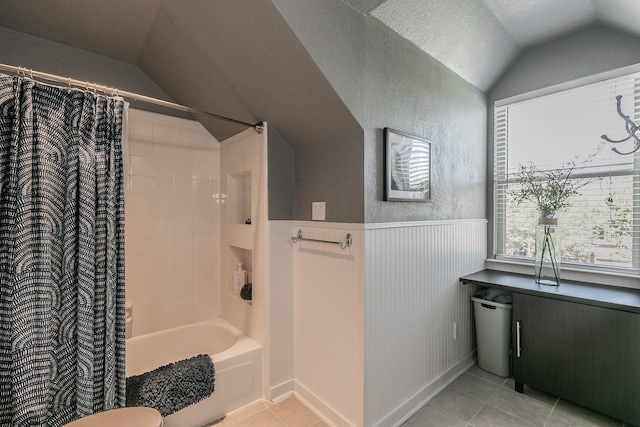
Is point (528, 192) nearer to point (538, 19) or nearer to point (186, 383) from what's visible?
point (538, 19)

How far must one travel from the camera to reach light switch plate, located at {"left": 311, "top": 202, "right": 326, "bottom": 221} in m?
1.84

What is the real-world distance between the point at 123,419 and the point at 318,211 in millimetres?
1387

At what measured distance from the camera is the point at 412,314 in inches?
74.5

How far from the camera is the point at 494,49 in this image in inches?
90.6

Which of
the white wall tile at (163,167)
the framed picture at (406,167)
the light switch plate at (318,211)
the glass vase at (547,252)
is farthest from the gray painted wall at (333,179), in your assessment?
the glass vase at (547,252)

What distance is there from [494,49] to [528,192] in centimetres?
120

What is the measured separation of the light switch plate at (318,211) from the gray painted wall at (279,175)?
25cm

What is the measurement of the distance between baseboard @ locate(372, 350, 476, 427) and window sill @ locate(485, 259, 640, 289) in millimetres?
849

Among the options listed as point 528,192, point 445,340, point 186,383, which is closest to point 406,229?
point 445,340

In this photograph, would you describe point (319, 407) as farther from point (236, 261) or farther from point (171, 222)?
point (171, 222)

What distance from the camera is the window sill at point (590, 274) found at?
6.57ft

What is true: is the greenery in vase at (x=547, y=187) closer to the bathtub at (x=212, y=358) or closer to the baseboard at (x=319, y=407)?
the baseboard at (x=319, y=407)

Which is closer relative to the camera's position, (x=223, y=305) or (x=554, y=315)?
(x=554, y=315)

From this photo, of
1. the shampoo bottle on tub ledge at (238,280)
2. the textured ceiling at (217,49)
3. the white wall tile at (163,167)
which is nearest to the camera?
the textured ceiling at (217,49)
